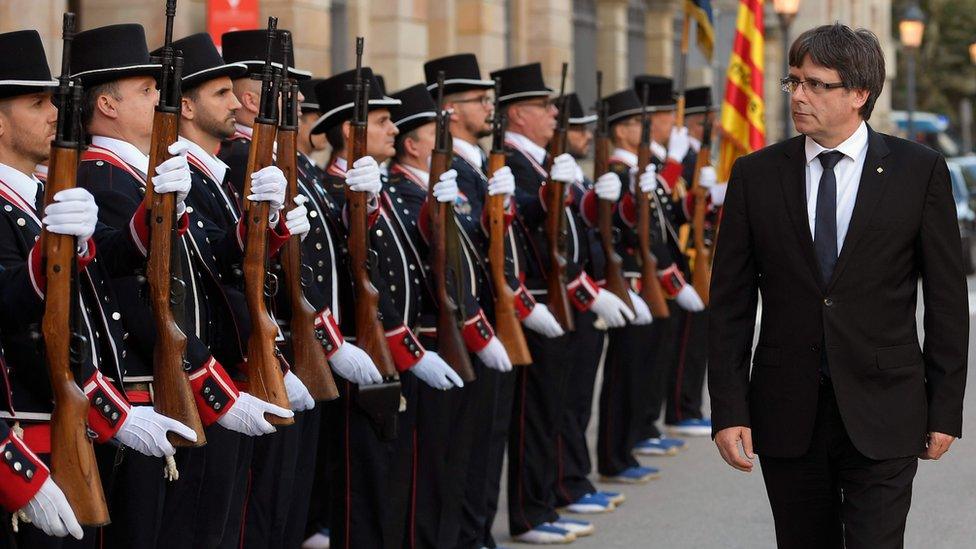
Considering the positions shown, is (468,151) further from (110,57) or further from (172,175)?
(172,175)

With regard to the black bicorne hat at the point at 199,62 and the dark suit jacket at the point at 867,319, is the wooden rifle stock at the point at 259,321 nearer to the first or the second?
the black bicorne hat at the point at 199,62

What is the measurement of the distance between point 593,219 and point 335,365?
9.83ft

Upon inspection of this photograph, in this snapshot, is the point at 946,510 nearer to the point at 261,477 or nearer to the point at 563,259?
the point at 563,259

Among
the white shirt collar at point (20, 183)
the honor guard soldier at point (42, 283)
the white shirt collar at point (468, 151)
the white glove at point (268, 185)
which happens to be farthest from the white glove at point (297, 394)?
the white shirt collar at point (468, 151)

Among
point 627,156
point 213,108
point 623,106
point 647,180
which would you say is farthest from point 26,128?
point 623,106

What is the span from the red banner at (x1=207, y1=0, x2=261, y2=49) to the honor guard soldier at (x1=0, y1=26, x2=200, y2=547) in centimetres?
478

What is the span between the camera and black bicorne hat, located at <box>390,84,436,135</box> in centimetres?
686

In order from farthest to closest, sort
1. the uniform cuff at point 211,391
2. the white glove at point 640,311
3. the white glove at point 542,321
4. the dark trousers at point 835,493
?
the white glove at point 640,311
the white glove at point 542,321
the uniform cuff at point 211,391
the dark trousers at point 835,493

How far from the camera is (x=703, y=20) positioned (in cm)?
1404

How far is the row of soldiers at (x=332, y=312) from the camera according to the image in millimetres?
4422

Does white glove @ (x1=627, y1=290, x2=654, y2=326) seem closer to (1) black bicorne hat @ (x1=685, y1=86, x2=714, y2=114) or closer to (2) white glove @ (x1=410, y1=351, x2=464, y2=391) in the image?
(2) white glove @ (x1=410, y1=351, x2=464, y2=391)

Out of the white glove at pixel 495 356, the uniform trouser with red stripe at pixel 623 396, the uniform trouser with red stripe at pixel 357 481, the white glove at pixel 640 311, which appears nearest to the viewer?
the uniform trouser with red stripe at pixel 357 481

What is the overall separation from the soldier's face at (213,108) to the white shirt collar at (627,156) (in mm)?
4344

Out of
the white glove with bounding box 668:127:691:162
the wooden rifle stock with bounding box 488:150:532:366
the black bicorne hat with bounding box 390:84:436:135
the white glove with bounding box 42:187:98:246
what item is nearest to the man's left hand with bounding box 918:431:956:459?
the white glove with bounding box 42:187:98:246
